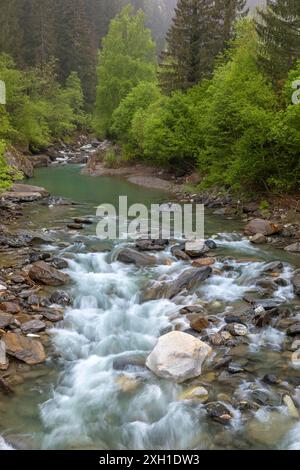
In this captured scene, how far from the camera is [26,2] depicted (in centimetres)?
6400

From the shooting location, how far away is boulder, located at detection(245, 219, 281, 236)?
52.8 feet

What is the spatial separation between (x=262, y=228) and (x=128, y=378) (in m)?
9.96

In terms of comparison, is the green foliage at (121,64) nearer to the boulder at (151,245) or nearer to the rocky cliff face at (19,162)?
the rocky cliff face at (19,162)

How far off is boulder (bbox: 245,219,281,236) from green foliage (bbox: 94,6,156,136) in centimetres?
3006

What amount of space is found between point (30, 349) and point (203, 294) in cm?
444

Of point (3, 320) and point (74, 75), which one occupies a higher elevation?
point (74, 75)

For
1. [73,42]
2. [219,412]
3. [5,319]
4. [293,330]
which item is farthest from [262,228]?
[73,42]

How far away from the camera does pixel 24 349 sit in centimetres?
822

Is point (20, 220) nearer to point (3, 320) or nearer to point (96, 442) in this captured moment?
point (3, 320)

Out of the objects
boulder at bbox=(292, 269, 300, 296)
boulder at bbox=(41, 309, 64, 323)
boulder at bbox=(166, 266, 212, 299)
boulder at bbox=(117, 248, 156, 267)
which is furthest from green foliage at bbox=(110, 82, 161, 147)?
boulder at bbox=(41, 309, 64, 323)

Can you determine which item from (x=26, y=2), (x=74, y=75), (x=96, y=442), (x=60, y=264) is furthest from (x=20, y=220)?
(x=26, y=2)

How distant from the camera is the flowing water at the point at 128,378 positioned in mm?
6395

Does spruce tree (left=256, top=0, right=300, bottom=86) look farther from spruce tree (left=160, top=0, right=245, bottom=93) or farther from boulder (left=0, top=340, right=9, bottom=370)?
boulder (left=0, top=340, right=9, bottom=370)

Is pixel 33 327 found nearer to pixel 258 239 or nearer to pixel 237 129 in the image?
pixel 258 239
